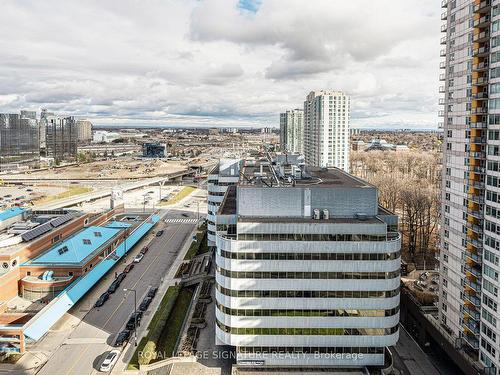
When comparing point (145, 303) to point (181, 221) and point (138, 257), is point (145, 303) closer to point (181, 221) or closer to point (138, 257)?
point (138, 257)

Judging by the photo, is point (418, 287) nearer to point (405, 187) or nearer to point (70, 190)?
point (405, 187)

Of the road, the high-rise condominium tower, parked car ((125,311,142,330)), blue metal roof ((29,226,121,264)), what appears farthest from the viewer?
blue metal roof ((29,226,121,264))

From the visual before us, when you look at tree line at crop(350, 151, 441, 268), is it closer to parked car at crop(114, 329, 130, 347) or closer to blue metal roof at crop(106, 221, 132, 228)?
parked car at crop(114, 329, 130, 347)

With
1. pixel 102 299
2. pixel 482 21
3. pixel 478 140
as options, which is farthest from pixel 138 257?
pixel 482 21

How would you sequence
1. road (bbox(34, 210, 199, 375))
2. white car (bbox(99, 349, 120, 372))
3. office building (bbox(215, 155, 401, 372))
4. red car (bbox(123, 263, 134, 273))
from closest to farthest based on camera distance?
office building (bbox(215, 155, 401, 372)) < white car (bbox(99, 349, 120, 372)) < road (bbox(34, 210, 199, 375)) < red car (bbox(123, 263, 134, 273))

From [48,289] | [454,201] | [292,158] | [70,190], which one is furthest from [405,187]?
[70,190]

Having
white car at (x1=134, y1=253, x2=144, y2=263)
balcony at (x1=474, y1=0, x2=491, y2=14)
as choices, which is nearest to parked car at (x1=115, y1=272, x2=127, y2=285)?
white car at (x1=134, y1=253, x2=144, y2=263)

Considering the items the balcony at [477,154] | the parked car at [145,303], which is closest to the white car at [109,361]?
the parked car at [145,303]
